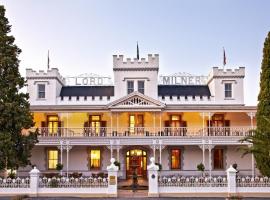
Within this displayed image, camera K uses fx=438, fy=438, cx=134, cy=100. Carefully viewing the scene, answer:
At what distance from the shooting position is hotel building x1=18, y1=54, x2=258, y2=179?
107ft

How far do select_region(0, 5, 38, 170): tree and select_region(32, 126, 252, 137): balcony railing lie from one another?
28.0 ft

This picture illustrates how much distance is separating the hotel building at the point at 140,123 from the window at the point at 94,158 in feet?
0.26

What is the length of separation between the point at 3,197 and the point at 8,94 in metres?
5.70

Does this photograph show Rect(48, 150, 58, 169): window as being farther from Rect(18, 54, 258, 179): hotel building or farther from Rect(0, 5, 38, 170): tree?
Rect(0, 5, 38, 170): tree

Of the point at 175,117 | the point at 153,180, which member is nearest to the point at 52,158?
the point at 175,117

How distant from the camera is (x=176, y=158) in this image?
34.3 metres

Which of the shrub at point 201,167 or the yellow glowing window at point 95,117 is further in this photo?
the yellow glowing window at point 95,117

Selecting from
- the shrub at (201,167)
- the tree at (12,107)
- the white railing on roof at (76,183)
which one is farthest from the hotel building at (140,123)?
the white railing on roof at (76,183)

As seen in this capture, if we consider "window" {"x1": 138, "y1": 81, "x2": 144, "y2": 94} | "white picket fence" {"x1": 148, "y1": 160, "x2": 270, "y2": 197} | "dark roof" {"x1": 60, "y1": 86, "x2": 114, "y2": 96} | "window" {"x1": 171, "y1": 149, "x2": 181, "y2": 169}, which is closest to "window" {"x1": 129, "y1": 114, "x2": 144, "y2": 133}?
"window" {"x1": 138, "y1": 81, "x2": 144, "y2": 94}

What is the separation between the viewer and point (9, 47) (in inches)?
962

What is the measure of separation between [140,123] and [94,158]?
4532 mm

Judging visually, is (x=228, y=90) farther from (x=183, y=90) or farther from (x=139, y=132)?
(x=139, y=132)

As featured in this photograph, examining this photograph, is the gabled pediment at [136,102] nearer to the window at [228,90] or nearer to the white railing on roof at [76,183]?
the window at [228,90]

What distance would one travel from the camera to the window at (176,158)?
34.2 meters
